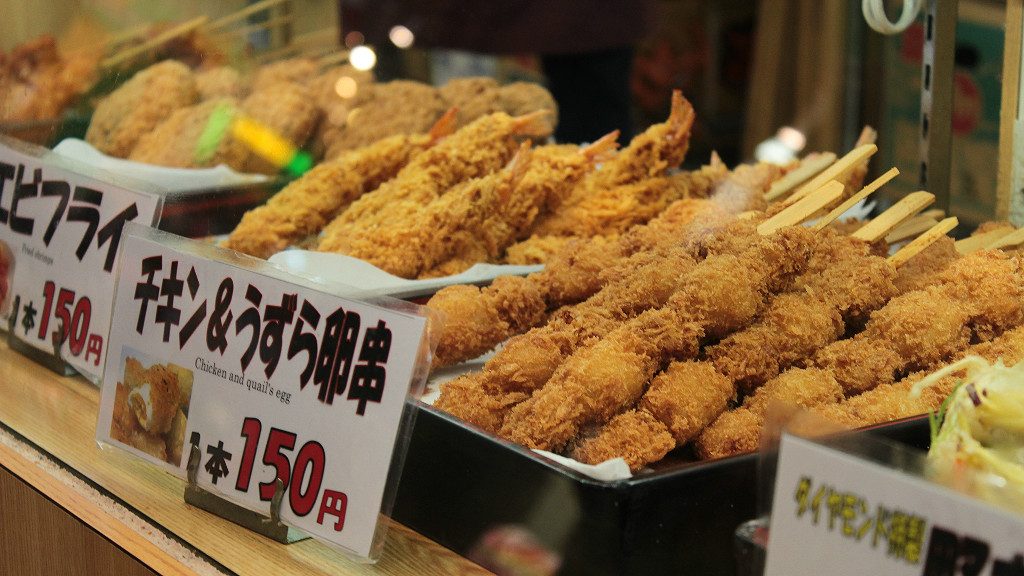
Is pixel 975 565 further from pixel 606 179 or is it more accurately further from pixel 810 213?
pixel 606 179

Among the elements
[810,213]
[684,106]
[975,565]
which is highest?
[684,106]

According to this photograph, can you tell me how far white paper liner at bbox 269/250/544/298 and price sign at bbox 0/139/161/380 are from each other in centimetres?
41

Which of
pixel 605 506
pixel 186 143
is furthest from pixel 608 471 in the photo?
pixel 186 143

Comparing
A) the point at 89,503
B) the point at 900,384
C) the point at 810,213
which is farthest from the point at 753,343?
the point at 89,503

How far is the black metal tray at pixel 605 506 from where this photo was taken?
1.25 meters

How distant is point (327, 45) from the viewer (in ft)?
12.2

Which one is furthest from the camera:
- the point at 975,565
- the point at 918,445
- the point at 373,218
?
the point at 373,218

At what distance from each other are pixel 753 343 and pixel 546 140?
159 cm

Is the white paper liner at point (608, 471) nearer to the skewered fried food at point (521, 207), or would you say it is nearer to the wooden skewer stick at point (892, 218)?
the wooden skewer stick at point (892, 218)

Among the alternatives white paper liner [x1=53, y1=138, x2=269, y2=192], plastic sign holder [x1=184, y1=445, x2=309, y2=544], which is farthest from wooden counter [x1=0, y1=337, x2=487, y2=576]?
white paper liner [x1=53, y1=138, x2=269, y2=192]

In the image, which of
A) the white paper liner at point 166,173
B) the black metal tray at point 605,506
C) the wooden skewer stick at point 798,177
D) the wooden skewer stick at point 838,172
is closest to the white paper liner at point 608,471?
the black metal tray at point 605,506

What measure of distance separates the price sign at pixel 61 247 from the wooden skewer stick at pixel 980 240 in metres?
1.42

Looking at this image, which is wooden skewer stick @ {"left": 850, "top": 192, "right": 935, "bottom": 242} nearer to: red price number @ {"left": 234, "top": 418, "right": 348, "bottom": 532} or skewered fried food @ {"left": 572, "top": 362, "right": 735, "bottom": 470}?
skewered fried food @ {"left": 572, "top": 362, "right": 735, "bottom": 470}

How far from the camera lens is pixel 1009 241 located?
192 centimetres
